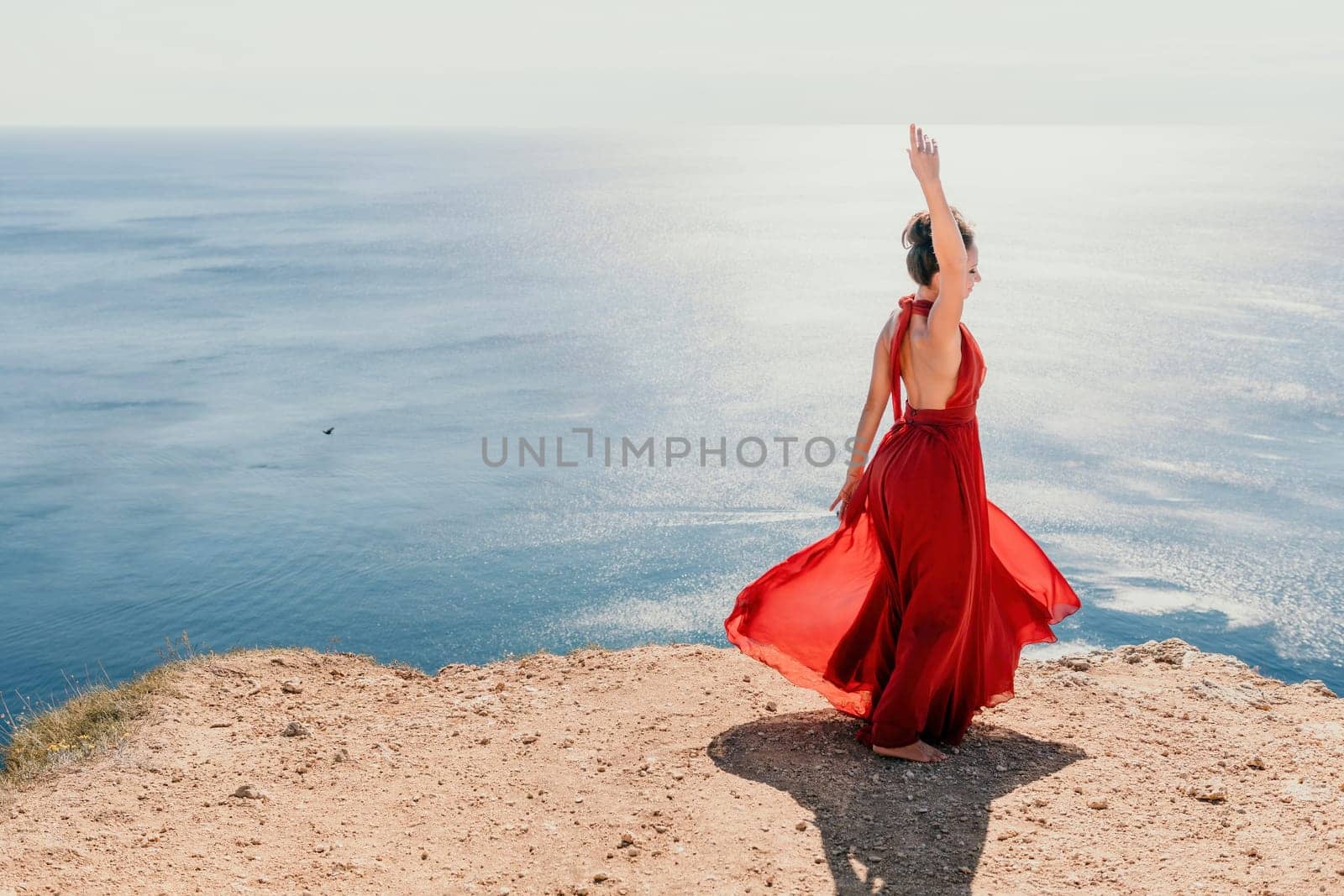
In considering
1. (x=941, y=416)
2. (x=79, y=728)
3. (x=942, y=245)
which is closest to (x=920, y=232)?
(x=942, y=245)

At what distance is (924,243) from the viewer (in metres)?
5.32

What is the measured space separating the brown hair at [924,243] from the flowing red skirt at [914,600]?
73 centimetres

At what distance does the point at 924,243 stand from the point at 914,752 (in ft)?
8.69

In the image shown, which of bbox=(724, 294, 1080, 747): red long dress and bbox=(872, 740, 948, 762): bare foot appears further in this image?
bbox=(872, 740, 948, 762): bare foot

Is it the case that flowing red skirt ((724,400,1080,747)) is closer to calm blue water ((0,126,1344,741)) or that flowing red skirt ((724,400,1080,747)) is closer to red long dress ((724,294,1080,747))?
red long dress ((724,294,1080,747))

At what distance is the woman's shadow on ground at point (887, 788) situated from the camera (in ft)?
15.7

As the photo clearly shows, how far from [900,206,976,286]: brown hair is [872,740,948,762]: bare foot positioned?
2424 millimetres

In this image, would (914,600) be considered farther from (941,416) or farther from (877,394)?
(877,394)

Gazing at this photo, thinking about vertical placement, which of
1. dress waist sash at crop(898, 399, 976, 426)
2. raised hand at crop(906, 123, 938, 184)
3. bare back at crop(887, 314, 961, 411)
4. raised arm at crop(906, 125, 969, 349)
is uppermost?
raised hand at crop(906, 123, 938, 184)

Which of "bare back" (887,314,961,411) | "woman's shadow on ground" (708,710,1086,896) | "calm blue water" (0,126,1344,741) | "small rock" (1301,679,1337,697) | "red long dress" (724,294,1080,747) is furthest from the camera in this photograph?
"calm blue water" (0,126,1344,741)

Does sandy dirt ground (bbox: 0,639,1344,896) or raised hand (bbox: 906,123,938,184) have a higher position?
raised hand (bbox: 906,123,938,184)

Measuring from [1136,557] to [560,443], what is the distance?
17961mm

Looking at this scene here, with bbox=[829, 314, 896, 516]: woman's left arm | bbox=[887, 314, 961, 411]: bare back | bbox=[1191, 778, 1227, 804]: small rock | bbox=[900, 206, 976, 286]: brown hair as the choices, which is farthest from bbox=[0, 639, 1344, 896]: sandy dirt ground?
bbox=[900, 206, 976, 286]: brown hair

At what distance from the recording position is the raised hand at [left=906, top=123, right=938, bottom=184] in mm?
4793
